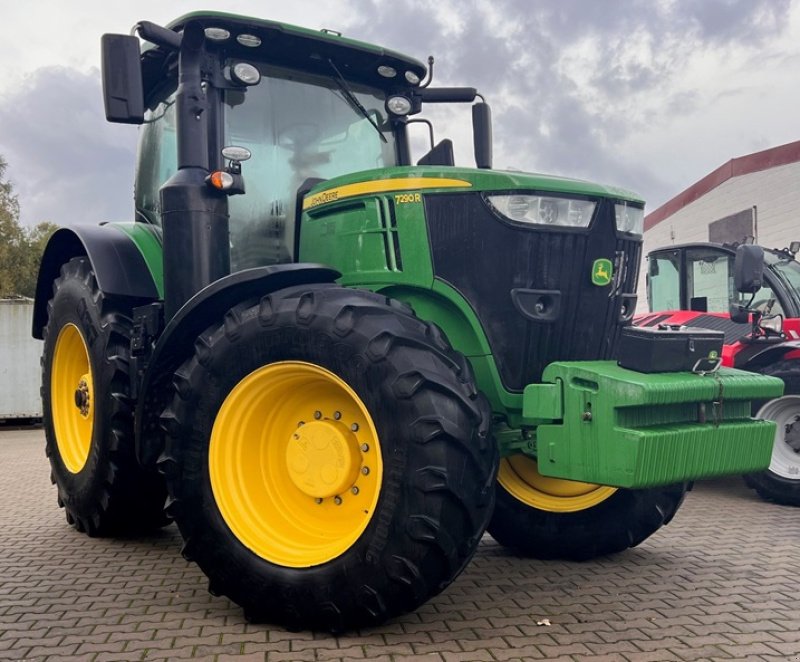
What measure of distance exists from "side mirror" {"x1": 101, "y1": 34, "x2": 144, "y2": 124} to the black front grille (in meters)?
1.44

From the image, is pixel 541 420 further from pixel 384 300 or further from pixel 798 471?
pixel 798 471

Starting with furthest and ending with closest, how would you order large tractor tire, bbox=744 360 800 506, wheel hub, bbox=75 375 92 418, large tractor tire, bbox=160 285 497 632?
large tractor tire, bbox=744 360 800 506 → wheel hub, bbox=75 375 92 418 → large tractor tire, bbox=160 285 497 632

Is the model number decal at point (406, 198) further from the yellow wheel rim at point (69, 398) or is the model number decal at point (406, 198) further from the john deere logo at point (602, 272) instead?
the yellow wheel rim at point (69, 398)

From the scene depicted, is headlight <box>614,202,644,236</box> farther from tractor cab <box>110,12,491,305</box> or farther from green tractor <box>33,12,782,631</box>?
tractor cab <box>110,12,491,305</box>

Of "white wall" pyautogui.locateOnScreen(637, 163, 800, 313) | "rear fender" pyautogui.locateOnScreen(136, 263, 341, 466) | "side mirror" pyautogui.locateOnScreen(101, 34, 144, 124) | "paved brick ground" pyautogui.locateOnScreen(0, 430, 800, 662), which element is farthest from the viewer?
"white wall" pyautogui.locateOnScreen(637, 163, 800, 313)

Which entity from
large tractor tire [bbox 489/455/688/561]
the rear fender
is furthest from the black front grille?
large tractor tire [bbox 489/455/688/561]

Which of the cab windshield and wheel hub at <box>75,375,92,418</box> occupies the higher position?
the cab windshield

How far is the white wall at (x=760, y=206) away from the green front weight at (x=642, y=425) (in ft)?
39.8

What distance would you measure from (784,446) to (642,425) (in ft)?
14.0

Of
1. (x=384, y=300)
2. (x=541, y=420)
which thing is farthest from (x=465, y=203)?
(x=541, y=420)

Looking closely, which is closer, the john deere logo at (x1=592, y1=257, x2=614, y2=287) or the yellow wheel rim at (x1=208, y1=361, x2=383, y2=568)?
the yellow wheel rim at (x1=208, y1=361, x2=383, y2=568)

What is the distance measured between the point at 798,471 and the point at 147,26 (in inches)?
230

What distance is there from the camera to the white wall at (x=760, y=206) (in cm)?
1720

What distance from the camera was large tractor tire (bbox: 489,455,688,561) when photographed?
4.55 m
